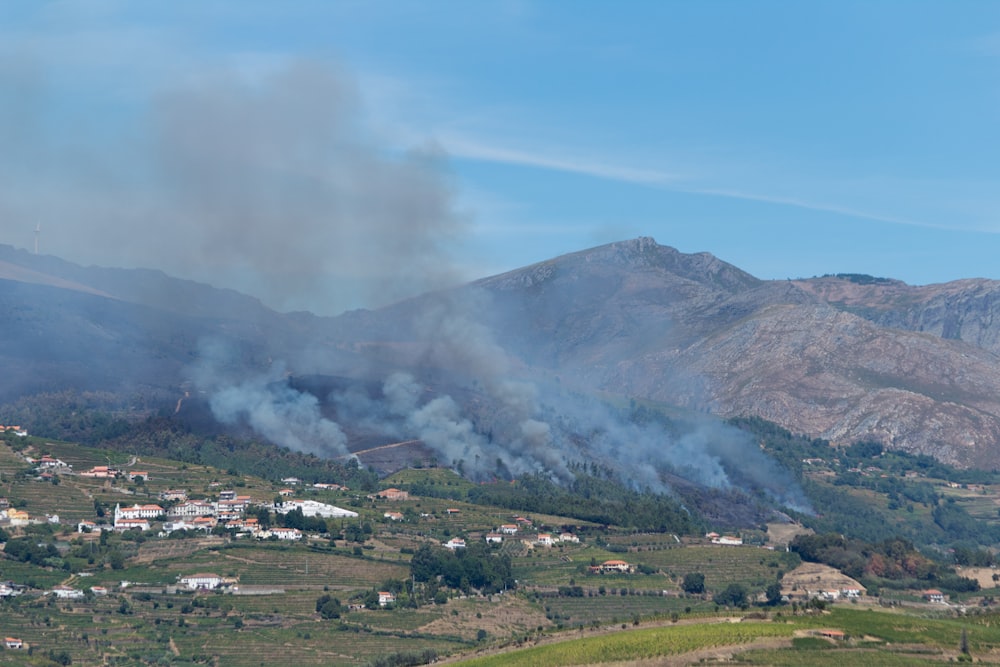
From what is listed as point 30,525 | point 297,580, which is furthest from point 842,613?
point 30,525

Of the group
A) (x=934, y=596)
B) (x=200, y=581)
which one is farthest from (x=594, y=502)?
(x=200, y=581)

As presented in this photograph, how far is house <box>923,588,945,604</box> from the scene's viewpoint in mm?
132087

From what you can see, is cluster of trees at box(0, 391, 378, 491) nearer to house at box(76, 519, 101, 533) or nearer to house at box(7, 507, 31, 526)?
house at box(76, 519, 101, 533)

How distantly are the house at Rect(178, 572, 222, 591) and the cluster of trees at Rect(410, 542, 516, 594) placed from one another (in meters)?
16.9

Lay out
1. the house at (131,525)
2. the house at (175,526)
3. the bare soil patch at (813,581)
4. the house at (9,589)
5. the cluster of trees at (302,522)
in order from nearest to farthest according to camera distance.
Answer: the house at (9,589) → the bare soil patch at (813,581) → the house at (131,525) → the house at (175,526) → the cluster of trees at (302,522)

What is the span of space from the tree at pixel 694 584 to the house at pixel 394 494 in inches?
1724

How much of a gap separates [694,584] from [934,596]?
67.7ft

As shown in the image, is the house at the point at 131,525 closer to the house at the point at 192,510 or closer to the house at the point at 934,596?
the house at the point at 192,510

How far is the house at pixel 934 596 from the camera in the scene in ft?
433

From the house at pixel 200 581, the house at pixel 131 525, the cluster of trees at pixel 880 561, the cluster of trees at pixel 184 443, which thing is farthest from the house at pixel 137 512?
the cluster of trees at pixel 880 561

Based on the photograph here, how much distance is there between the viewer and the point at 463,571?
132 metres

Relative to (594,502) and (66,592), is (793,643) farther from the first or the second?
(594,502)

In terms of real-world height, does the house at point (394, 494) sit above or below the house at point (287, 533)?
above

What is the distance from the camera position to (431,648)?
110 m
